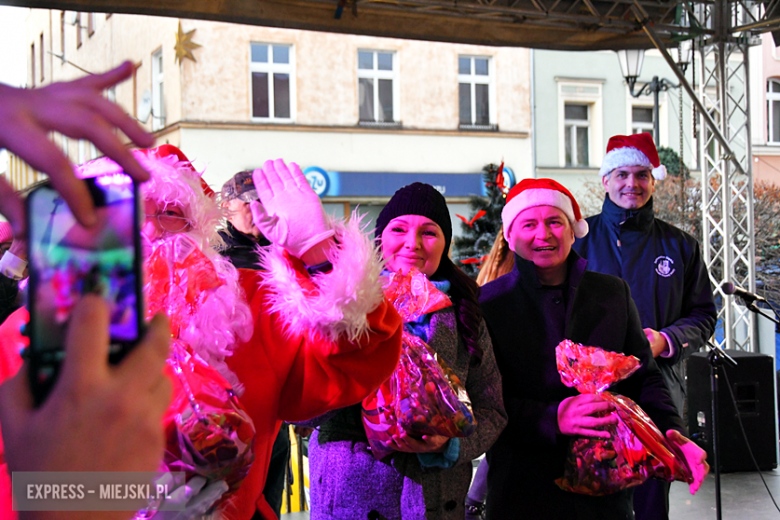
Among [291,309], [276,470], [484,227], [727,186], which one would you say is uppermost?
[727,186]

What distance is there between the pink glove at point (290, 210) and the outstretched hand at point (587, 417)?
3.11 feet

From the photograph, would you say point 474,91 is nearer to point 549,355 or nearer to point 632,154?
point 632,154

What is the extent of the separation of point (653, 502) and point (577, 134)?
14290 millimetres

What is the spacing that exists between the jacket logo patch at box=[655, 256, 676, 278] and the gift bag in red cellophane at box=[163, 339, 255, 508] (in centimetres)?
243

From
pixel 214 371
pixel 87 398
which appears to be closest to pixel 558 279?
pixel 214 371

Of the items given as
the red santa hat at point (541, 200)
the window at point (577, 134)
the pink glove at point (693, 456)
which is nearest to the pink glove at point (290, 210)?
the red santa hat at point (541, 200)

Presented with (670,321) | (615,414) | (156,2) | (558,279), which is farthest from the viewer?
(156,2)

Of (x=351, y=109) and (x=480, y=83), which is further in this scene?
(x=480, y=83)

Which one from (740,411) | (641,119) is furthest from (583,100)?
(740,411)

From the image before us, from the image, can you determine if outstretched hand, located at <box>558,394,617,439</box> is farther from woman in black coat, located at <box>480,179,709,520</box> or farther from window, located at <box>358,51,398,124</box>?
window, located at <box>358,51,398,124</box>

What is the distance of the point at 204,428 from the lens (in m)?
0.77

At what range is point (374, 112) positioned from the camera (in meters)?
14.9

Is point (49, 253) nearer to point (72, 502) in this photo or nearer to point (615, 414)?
point (72, 502)

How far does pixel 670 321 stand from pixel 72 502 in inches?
111
